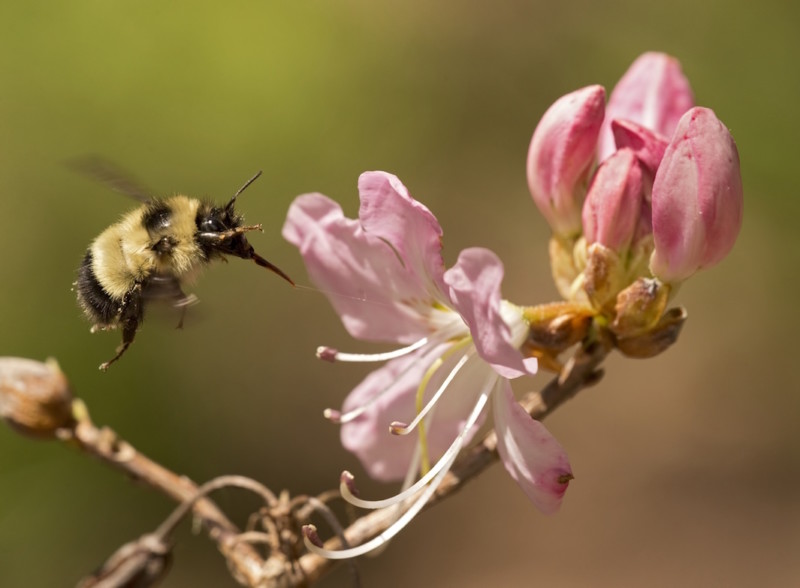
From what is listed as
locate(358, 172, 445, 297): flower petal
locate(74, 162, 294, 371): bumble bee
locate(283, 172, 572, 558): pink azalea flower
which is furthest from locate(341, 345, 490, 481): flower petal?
locate(74, 162, 294, 371): bumble bee

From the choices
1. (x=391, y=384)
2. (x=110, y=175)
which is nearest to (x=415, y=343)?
(x=391, y=384)

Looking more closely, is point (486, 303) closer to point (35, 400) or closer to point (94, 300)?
point (94, 300)

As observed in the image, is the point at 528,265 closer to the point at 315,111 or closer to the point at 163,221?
the point at 315,111

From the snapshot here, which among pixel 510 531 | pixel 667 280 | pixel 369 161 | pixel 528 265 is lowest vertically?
pixel 510 531

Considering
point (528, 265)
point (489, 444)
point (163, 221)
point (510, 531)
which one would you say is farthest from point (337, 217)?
point (528, 265)

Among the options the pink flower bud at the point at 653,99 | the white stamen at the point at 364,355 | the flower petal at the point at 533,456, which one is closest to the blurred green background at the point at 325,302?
the white stamen at the point at 364,355

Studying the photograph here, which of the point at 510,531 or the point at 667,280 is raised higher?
the point at 667,280

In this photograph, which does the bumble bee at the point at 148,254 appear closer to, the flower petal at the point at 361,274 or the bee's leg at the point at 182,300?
the bee's leg at the point at 182,300
